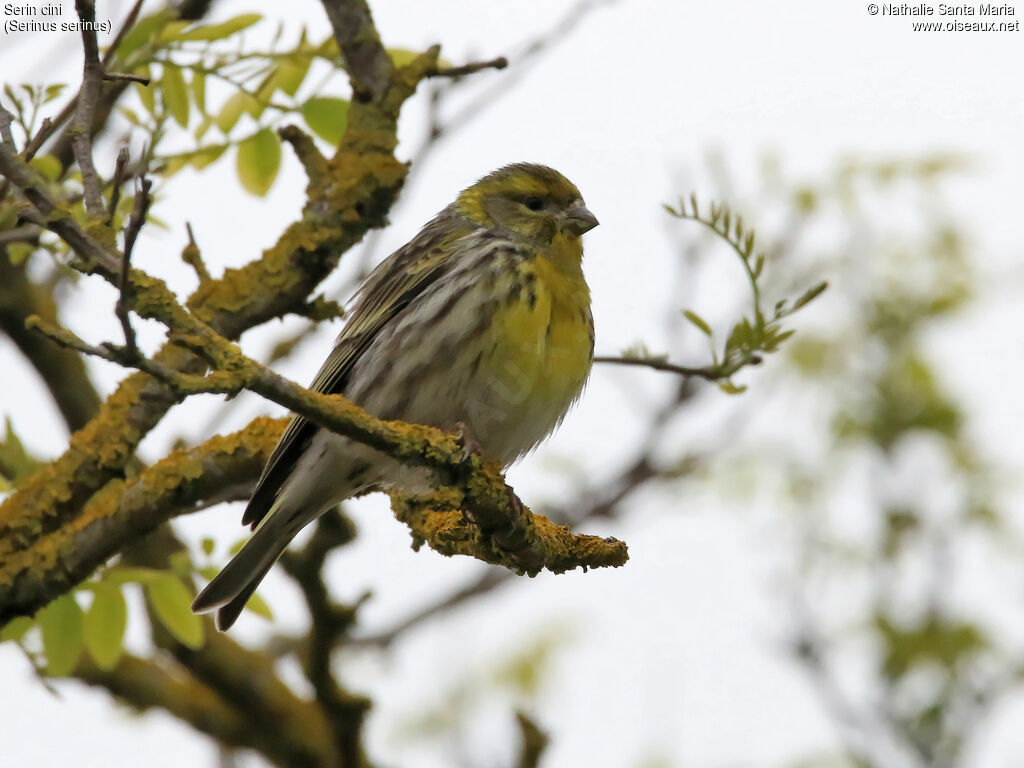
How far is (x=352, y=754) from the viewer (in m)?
5.37

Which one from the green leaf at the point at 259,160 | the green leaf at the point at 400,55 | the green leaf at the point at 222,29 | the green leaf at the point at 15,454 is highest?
the green leaf at the point at 400,55

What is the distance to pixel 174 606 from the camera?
180 inches

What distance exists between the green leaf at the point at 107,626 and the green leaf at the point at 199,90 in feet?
5.23

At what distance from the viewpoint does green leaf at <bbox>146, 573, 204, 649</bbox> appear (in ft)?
15.0

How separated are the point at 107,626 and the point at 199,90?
5.78ft

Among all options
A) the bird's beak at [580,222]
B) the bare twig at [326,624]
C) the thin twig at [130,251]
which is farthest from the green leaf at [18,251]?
the bird's beak at [580,222]

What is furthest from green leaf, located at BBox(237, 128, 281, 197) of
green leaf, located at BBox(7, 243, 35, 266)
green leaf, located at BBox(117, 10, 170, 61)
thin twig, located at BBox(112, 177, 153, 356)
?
thin twig, located at BBox(112, 177, 153, 356)

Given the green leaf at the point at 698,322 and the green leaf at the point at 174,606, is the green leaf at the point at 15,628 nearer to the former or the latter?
the green leaf at the point at 174,606

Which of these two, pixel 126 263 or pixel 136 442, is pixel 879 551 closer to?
pixel 136 442

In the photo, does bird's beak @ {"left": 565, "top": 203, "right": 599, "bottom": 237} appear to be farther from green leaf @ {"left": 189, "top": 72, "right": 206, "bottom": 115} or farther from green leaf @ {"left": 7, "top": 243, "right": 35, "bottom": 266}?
green leaf @ {"left": 7, "top": 243, "right": 35, "bottom": 266}

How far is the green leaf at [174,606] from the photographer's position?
4.58m

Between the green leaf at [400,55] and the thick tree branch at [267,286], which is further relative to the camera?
the green leaf at [400,55]

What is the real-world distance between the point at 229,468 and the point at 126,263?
1.68 meters

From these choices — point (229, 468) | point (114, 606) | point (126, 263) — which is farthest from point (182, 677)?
point (126, 263)
